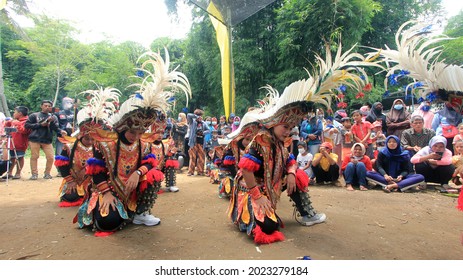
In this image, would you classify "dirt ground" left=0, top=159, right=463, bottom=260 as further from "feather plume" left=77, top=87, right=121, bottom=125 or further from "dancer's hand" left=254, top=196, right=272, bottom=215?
"feather plume" left=77, top=87, right=121, bottom=125

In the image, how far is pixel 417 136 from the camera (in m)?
6.36

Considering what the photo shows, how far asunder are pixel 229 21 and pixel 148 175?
6011 millimetres

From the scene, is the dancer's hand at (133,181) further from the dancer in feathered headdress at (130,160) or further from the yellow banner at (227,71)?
the yellow banner at (227,71)

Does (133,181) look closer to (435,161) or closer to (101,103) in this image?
(101,103)

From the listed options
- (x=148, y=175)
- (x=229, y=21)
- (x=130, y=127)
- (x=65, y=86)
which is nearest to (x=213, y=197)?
(x=148, y=175)

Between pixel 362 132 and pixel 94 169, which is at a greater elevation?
pixel 362 132

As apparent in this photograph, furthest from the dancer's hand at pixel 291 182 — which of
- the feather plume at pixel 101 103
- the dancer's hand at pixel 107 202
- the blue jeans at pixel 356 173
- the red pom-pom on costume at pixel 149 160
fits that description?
the blue jeans at pixel 356 173

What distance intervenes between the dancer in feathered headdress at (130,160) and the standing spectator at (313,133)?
14.0 feet

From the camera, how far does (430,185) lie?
20.1ft

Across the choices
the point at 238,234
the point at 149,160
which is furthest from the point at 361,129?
the point at 149,160

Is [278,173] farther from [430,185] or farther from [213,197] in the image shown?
[430,185]

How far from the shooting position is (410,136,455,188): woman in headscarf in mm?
5715

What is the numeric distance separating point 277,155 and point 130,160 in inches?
72.1

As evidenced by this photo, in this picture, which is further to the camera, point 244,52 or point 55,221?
point 244,52
